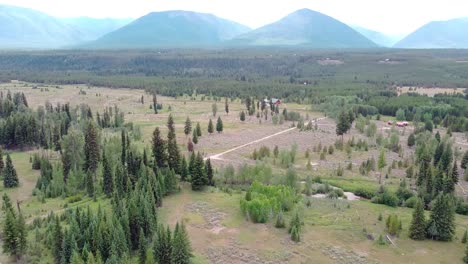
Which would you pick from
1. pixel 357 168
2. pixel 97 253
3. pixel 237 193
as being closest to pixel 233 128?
pixel 357 168

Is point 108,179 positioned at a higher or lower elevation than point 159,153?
lower

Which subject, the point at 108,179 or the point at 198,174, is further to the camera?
the point at 198,174

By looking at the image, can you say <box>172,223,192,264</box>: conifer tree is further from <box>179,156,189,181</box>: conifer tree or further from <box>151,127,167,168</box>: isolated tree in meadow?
<box>151,127,167,168</box>: isolated tree in meadow

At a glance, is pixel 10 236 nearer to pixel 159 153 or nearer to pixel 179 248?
pixel 179 248

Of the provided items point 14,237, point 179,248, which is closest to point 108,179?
point 14,237

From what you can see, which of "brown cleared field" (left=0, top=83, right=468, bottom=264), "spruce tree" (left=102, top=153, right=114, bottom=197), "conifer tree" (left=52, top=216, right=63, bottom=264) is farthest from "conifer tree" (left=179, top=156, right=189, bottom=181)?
"conifer tree" (left=52, top=216, right=63, bottom=264)

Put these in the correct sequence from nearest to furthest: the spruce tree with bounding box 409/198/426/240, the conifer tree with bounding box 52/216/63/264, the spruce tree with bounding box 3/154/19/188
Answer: the conifer tree with bounding box 52/216/63/264, the spruce tree with bounding box 409/198/426/240, the spruce tree with bounding box 3/154/19/188

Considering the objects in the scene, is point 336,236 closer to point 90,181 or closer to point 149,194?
point 149,194

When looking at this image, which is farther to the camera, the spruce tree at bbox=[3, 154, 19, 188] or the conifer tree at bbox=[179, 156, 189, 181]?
the spruce tree at bbox=[3, 154, 19, 188]
